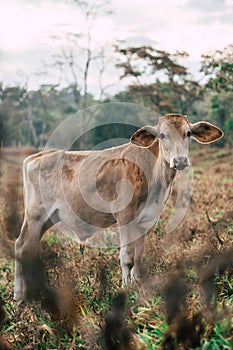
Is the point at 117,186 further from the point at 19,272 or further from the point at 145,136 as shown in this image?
the point at 19,272

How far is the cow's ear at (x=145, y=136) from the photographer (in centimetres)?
533

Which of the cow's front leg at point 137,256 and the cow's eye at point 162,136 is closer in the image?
the cow's eye at point 162,136

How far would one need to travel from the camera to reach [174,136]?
511cm

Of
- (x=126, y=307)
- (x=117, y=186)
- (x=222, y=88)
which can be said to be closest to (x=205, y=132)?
(x=117, y=186)

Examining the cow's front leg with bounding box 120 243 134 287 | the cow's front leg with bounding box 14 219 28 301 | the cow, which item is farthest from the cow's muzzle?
the cow's front leg with bounding box 14 219 28 301

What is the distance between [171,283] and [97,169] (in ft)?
8.87

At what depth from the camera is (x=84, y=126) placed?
31.1m

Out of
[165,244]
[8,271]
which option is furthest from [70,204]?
[8,271]

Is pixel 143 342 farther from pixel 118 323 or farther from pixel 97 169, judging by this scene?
pixel 97 169

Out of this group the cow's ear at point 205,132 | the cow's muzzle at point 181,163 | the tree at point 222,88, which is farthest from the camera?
the tree at point 222,88

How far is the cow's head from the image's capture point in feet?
16.3

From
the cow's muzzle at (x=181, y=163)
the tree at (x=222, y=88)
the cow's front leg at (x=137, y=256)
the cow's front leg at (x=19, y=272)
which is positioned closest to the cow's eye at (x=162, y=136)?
the cow's muzzle at (x=181, y=163)

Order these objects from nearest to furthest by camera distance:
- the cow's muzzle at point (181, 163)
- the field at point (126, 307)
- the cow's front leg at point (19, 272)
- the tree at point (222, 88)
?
the field at point (126, 307)
the cow's muzzle at point (181, 163)
the cow's front leg at point (19, 272)
the tree at point (222, 88)

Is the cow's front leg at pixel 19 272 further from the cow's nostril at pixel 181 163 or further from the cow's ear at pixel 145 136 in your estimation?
the cow's nostril at pixel 181 163
